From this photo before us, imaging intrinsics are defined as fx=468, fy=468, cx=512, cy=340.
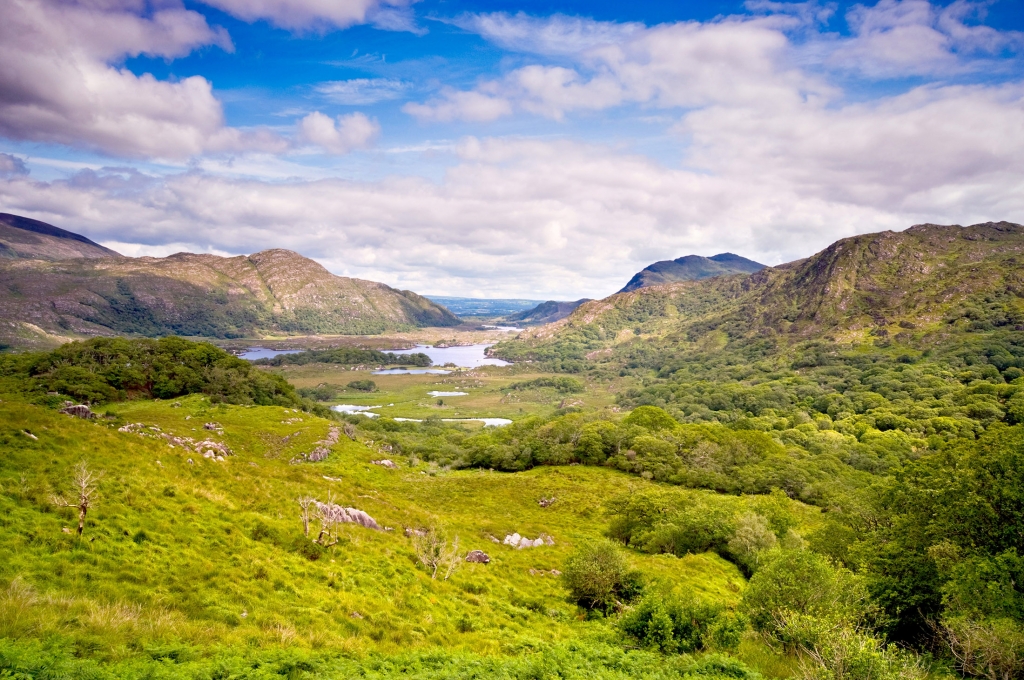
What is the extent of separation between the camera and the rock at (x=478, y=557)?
37094mm

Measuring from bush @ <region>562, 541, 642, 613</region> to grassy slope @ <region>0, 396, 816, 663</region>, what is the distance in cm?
162

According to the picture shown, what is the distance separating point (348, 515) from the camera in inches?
1353

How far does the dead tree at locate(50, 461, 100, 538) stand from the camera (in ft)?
59.3

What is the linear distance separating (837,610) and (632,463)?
82.0 meters

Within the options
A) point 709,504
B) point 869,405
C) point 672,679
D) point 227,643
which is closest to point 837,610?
point 672,679

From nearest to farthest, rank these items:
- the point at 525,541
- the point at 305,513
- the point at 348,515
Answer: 1. the point at 305,513
2. the point at 348,515
3. the point at 525,541

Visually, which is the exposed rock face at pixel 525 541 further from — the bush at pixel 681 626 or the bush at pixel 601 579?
the bush at pixel 681 626

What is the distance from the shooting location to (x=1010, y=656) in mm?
17703

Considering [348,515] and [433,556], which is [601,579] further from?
[348,515]

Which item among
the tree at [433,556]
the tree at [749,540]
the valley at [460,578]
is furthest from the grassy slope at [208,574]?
the tree at [749,540]

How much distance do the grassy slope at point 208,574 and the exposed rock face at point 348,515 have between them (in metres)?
1.70

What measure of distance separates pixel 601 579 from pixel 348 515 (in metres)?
18.7

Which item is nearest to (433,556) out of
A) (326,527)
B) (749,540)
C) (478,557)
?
(326,527)

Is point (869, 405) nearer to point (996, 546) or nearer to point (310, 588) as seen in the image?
point (996, 546)
